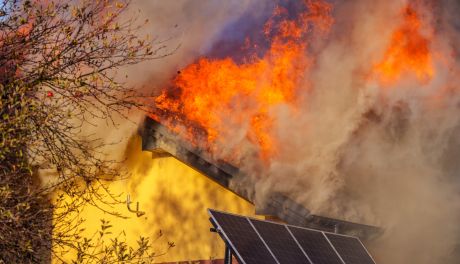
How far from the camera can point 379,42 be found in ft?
58.4

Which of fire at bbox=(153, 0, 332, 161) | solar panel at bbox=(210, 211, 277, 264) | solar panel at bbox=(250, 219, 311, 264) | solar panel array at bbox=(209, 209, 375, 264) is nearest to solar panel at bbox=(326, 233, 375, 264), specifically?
solar panel array at bbox=(209, 209, 375, 264)

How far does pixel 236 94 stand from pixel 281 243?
5732 millimetres

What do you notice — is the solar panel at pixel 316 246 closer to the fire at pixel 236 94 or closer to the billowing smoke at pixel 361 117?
the billowing smoke at pixel 361 117

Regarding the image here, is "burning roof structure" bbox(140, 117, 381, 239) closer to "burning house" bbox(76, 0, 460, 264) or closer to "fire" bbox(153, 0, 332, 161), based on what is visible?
"burning house" bbox(76, 0, 460, 264)

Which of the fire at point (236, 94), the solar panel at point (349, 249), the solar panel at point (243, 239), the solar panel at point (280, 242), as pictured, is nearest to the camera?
the solar panel at point (243, 239)

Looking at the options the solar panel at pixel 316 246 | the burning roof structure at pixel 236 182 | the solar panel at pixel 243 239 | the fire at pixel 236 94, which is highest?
the fire at pixel 236 94

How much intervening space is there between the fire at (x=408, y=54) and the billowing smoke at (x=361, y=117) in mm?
19

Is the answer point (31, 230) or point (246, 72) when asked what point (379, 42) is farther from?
point (31, 230)

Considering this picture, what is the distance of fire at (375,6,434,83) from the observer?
57.9ft

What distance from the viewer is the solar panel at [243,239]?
11017mm

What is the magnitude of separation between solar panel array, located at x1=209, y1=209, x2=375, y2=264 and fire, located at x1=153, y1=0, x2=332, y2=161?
3535mm

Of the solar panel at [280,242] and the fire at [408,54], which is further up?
the fire at [408,54]

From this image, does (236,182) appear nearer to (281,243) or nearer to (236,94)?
(236,94)

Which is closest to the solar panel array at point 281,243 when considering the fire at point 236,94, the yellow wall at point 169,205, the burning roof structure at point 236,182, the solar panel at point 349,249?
the solar panel at point 349,249
